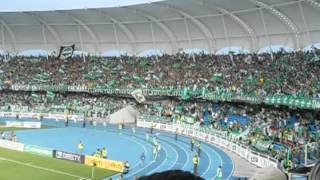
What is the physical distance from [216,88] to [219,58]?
33.2 ft

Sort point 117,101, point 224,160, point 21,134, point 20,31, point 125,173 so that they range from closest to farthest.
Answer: point 125,173, point 224,160, point 21,134, point 117,101, point 20,31

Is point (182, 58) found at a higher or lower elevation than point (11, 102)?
higher

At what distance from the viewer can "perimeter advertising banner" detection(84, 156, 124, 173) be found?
29.4 metres

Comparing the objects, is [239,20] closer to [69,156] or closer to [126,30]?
[126,30]

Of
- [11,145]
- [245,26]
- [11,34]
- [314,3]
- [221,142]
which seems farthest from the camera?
[11,34]

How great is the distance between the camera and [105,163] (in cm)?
3012

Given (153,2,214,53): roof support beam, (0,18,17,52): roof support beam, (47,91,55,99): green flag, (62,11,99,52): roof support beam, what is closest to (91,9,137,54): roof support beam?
(62,11,99,52): roof support beam

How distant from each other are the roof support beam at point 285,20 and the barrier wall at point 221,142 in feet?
48.1

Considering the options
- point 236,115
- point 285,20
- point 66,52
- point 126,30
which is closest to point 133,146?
point 236,115

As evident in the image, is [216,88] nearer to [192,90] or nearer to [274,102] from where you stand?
[192,90]

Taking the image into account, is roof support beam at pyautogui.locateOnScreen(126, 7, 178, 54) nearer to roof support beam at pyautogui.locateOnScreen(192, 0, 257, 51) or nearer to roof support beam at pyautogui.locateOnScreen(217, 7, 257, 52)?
roof support beam at pyautogui.locateOnScreen(192, 0, 257, 51)

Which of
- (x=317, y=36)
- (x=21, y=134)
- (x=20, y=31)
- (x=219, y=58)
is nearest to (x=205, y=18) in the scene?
(x=219, y=58)

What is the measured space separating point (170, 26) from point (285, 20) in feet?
58.0

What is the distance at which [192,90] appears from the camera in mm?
54594
